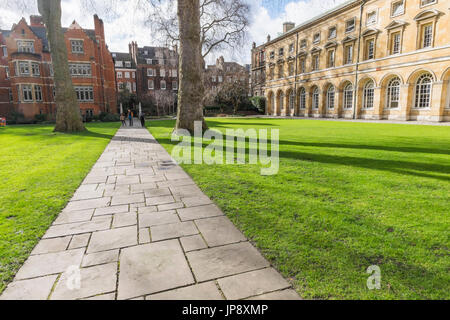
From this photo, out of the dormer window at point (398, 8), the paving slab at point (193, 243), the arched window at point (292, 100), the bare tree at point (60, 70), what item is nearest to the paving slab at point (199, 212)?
the paving slab at point (193, 243)

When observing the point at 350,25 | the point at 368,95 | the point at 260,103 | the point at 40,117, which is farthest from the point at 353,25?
the point at 40,117

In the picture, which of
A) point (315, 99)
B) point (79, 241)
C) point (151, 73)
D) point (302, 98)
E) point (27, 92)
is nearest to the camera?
point (79, 241)

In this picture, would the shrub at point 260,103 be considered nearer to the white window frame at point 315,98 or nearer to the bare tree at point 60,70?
the white window frame at point 315,98

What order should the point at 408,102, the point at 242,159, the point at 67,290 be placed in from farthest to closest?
the point at 408,102, the point at 242,159, the point at 67,290

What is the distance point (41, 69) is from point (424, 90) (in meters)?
45.8

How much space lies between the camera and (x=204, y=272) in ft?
7.48

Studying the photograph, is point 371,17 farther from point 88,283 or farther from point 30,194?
point 88,283

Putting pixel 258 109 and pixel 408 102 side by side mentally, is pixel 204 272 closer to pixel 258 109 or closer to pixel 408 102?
pixel 408 102

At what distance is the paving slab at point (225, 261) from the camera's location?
7.46 ft

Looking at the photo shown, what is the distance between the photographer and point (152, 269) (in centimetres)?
234

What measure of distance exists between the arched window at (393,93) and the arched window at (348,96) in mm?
4763

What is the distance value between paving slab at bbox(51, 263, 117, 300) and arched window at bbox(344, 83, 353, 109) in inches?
1321
